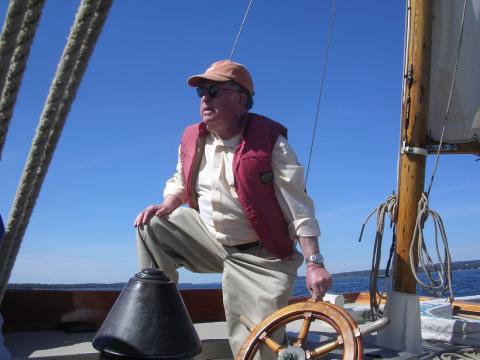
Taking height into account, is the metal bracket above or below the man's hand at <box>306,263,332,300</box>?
above

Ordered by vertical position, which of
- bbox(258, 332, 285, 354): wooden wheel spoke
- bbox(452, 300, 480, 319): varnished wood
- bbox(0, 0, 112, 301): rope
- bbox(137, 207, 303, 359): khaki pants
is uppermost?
bbox(0, 0, 112, 301): rope

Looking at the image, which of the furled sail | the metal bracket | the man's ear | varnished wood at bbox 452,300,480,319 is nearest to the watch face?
the man's ear

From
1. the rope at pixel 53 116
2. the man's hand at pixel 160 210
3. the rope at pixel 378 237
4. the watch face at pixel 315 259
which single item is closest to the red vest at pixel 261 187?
the watch face at pixel 315 259

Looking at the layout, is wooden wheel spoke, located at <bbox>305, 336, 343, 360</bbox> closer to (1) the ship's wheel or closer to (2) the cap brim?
(1) the ship's wheel

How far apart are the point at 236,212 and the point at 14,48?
1803 millimetres

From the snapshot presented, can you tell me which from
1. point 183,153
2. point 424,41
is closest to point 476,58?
point 424,41

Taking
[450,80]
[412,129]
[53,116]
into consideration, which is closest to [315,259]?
[412,129]

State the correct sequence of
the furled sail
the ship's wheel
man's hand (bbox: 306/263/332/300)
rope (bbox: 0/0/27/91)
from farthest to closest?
the furled sail
man's hand (bbox: 306/263/332/300)
the ship's wheel
rope (bbox: 0/0/27/91)

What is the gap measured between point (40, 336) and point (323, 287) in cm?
188

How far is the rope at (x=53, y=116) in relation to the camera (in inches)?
48.0

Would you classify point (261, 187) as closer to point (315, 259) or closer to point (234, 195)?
point (234, 195)

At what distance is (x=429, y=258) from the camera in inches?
122

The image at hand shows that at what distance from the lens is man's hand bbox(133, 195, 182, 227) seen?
285cm

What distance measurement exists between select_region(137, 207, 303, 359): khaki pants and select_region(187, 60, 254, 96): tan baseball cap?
2.56 ft
